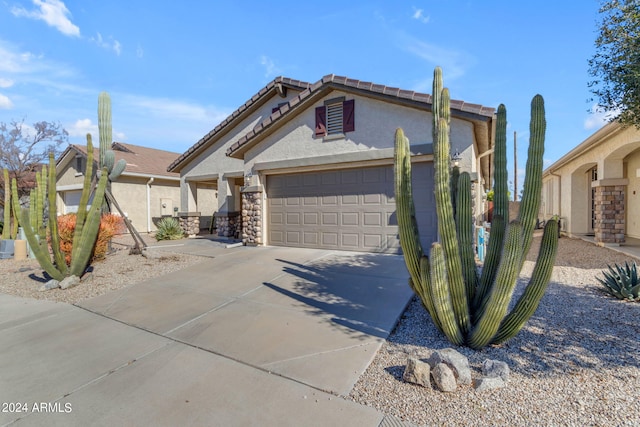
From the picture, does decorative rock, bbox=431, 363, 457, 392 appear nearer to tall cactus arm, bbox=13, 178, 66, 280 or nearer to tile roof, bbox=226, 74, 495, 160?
tile roof, bbox=226, 74, 495, 160

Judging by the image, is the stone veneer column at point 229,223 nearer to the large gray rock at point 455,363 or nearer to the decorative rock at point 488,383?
the large gray rock at point 455,363

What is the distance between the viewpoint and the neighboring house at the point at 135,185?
17.0 meters

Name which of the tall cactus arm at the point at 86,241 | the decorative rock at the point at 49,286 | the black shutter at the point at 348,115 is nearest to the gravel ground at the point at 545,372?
the black shutter at the point at 348,115

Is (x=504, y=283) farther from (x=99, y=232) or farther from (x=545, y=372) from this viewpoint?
(x=99, y=232)

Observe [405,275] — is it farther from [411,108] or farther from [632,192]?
[632,192]

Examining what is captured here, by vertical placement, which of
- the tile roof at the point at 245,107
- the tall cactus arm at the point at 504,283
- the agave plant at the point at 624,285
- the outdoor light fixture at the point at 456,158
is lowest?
the agave plant at the point at 624,285

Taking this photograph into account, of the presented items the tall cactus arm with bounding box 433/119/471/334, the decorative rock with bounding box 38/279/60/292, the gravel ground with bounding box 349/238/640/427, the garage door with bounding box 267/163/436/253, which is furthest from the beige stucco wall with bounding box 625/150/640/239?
the decorative rock with bounding box 38/279/60/292

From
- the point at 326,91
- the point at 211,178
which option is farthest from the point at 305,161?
the point at 211,178

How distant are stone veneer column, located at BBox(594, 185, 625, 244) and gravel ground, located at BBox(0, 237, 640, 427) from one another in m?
6.81

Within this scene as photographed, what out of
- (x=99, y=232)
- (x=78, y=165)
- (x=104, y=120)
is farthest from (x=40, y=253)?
(x=78, y=165)

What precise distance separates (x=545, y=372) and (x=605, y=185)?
34.8ft

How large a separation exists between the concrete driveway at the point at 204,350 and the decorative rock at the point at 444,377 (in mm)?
661

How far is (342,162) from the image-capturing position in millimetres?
9078

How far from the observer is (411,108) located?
8.22m
